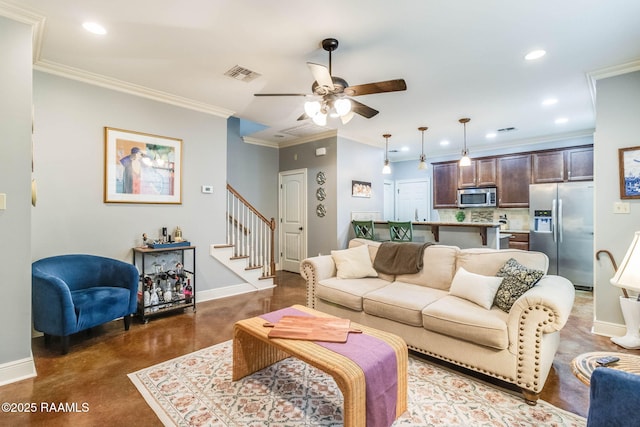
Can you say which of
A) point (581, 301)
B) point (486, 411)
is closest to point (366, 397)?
point (486, 411)

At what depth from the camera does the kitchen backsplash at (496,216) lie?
6.16 metres

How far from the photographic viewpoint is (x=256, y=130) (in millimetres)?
5559

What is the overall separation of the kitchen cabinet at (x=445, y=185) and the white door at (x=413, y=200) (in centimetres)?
45

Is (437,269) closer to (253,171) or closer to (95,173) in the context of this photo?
(95,173)

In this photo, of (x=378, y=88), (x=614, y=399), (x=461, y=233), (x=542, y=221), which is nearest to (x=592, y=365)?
(x=614, y=399)

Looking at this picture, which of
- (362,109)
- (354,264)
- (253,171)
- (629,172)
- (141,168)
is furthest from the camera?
(253,171)

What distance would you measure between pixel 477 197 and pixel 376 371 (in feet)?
19.0

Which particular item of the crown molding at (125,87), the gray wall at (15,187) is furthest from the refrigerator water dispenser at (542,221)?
the gray wall at (15,187)

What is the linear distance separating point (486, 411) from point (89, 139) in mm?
4435

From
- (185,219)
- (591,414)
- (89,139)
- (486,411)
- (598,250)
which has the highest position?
(89,139)

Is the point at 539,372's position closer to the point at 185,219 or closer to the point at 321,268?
the point at 321,268

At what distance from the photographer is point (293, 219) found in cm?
634

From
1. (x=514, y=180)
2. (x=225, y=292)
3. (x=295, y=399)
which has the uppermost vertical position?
(x=514, y=180)

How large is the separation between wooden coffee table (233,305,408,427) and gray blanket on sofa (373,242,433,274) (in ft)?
4.31
